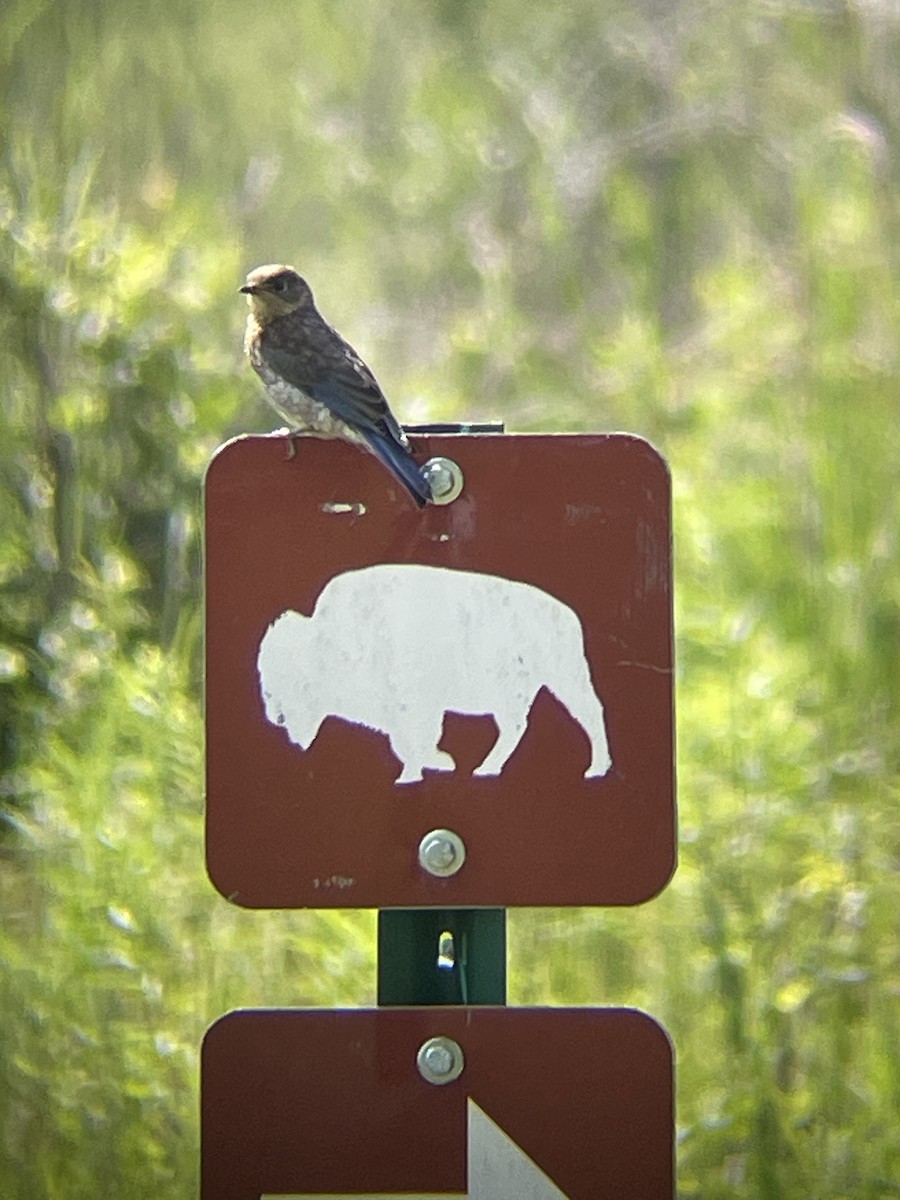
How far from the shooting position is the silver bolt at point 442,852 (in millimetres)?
2057

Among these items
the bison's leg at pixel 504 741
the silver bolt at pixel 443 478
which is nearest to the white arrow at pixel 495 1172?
the bison's leg at pixel 504 741

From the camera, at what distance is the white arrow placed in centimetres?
200

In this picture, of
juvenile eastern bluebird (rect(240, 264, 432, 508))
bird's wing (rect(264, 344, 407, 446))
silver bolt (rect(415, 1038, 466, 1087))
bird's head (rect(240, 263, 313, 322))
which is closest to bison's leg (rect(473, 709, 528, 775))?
silver bolt (rect(415, 1038, 466, 1087))

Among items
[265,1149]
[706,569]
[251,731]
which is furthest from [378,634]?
[706,569]

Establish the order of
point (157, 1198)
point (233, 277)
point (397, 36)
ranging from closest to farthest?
point (157, 1198) < point (233, 277) < point (397, 36)

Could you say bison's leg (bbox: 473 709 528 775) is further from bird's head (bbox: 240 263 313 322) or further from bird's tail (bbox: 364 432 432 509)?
bird's head (bbox: 240 263 313 322)

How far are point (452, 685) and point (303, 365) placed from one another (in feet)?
5.22

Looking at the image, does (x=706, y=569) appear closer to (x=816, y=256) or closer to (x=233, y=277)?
(x=816, y=256)

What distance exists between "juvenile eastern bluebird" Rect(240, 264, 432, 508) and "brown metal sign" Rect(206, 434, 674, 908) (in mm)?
528

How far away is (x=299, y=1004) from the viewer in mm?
3613

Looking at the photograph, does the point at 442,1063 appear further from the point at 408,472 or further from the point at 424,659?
the point at 408,472

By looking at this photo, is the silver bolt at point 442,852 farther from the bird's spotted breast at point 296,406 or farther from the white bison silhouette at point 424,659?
the bird's spotted breast at point 296,406

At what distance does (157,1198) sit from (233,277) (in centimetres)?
234

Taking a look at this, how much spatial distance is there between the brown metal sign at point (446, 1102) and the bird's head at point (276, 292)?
2062 millimetres
